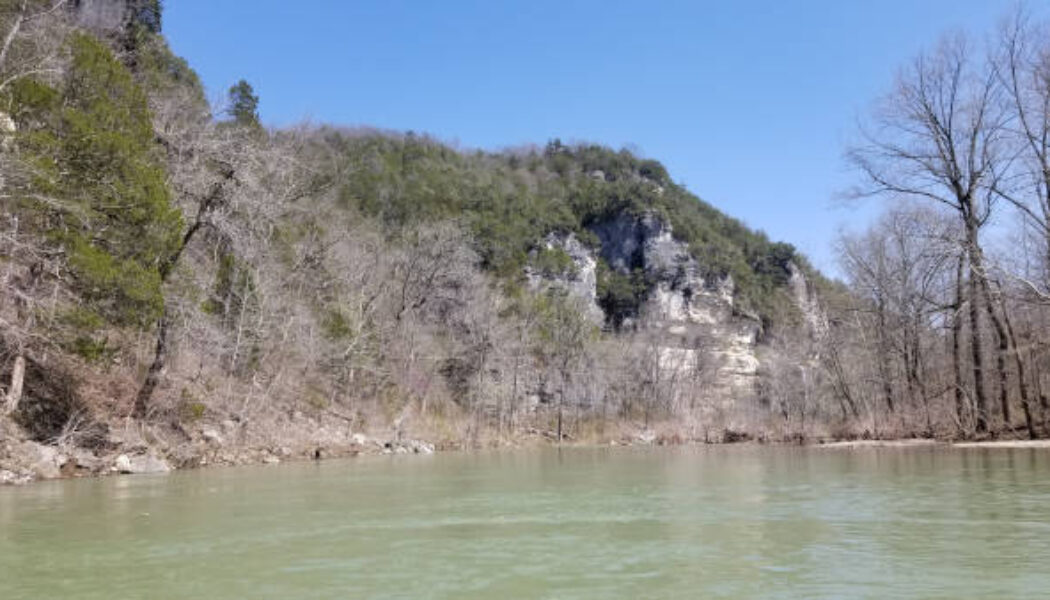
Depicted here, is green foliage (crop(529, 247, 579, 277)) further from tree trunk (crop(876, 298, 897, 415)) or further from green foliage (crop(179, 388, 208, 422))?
green foliage (crop(179, 388, 208, 422))

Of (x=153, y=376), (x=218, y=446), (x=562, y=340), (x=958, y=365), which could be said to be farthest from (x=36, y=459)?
(x=562, y=340)

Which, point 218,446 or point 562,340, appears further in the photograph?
point 562,340

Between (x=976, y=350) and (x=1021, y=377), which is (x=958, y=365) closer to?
(x=976, y=350)

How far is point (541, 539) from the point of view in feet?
24.6

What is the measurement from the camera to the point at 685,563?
20.1ft

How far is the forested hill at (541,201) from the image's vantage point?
69.1 meters

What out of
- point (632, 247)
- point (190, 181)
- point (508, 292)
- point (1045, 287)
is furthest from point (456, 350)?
point (632, 247)

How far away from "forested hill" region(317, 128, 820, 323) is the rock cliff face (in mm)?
1380

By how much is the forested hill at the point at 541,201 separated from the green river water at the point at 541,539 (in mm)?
44823

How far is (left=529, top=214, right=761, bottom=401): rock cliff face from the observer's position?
8369 cm

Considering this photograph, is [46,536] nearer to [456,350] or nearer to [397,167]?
[456,350]

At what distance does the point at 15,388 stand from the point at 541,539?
44.5 ft

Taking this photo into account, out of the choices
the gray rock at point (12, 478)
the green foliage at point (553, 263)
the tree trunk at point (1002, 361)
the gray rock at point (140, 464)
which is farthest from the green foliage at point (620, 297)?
the gray rock at point (12, 478)

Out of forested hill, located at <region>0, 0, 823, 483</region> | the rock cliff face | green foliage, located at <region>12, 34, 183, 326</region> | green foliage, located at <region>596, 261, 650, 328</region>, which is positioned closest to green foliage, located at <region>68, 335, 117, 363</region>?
forested hill, located at <region>0, 0, 823, 483</region>
